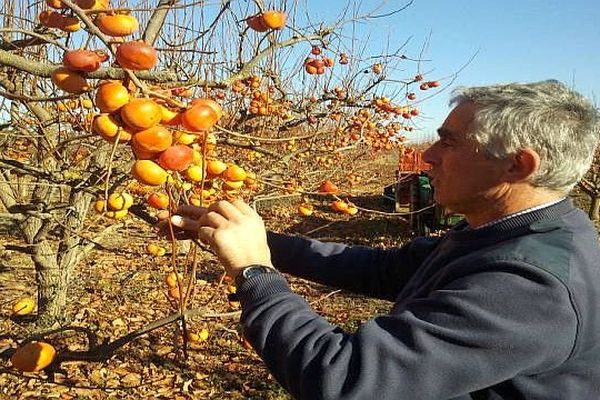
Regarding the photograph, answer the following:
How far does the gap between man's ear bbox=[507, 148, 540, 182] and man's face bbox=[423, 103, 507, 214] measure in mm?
22

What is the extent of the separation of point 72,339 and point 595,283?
159 inches

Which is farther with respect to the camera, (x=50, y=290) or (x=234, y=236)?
(x=50, y=290)

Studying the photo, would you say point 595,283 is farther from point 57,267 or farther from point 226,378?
point 57,267

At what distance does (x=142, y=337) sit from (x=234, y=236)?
12.0 feet

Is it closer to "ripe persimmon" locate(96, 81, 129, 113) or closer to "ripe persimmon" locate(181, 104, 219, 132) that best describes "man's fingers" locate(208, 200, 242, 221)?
"ripe persimmon" locate(181, 104, 219, 132)

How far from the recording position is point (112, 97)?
1.12m

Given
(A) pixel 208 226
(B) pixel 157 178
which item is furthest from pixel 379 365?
(B) pixel 157 178

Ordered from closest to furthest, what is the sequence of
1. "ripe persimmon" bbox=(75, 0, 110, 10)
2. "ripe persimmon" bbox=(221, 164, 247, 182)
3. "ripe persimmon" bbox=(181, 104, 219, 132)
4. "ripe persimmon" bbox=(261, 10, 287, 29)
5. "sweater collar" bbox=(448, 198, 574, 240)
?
"ripe persimmon" bbox=(181, 104, 219, 132), "sweater collar" bbox=(448, 198, 574, 240), "ripe persimmon" bbox=(75, 0, 110, 10), "ripe persimmon" bbox=(221, 164, 247, 182), "ripe persimmon" bbox=(261, 10, 287, 29)

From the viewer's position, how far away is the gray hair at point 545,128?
1.29 meters

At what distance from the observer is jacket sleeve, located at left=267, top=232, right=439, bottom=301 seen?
189 cm

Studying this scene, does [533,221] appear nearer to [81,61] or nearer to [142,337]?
[81,61]

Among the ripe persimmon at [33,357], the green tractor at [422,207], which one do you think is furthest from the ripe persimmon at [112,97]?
the green tractor at [422,207]

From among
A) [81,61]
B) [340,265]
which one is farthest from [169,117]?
[340,265]

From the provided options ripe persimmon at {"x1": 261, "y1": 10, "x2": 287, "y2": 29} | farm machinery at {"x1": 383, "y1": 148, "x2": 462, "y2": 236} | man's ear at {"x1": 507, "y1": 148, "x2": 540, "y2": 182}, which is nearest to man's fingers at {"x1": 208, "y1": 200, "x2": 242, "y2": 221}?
man's ear at {"x1": 507, "y1": 148, "x2": 540, "y2": 182}
